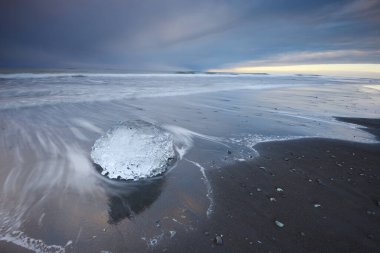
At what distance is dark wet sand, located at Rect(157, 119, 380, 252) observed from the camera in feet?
7.72

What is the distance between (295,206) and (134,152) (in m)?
2.40

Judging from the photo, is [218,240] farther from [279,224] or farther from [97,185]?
[97,185]

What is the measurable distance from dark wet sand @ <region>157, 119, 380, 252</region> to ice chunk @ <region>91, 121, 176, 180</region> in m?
0.90

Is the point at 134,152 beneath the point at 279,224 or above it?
above

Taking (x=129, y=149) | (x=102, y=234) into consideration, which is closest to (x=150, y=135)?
(x=129, y=149)

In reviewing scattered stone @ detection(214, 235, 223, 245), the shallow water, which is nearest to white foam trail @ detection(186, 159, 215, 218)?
the shallow water

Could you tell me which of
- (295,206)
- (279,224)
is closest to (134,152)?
(279,224)

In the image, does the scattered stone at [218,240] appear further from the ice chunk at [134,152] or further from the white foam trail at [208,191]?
the ice chunk at [134,152]

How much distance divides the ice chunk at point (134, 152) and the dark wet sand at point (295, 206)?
0.90m

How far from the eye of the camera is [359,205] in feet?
9.98

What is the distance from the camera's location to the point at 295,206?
2.97m

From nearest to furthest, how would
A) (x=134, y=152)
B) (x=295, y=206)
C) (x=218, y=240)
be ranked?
(x=218, y=240), (x=295, y=206), (x=134, y=152)

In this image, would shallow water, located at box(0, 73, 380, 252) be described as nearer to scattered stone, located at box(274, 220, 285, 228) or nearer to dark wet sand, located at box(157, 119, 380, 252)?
dark wet sand, located at box(157, 119, 380, 252)

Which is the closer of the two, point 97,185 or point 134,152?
point 97,185
